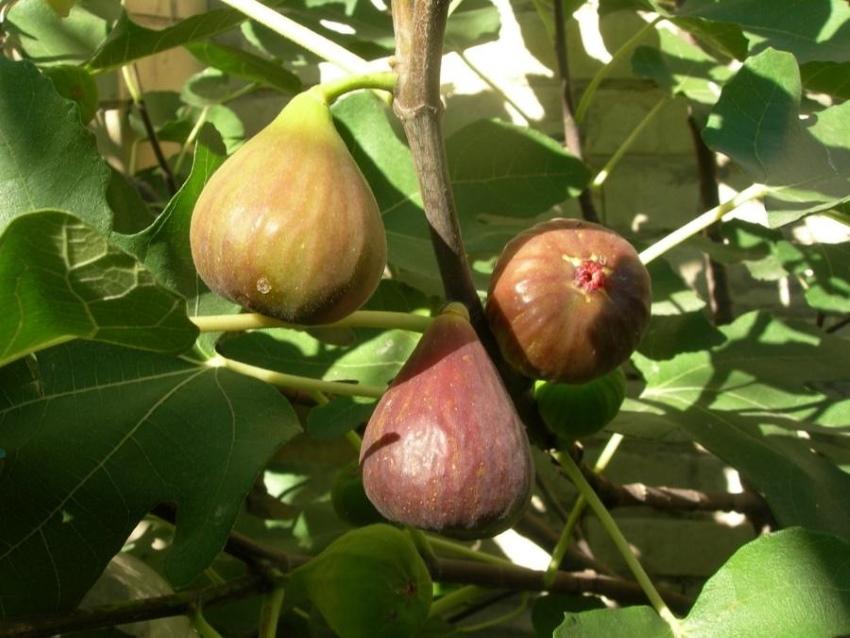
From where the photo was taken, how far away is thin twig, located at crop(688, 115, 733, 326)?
1795 millimetres

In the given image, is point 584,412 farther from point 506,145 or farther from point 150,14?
point 150,14

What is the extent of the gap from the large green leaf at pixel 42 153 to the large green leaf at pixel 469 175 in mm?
357

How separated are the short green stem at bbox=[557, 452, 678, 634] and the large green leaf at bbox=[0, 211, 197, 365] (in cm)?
53

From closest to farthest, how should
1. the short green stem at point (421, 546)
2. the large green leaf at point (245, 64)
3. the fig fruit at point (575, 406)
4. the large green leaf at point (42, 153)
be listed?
the large green leaf at point (42, 153)
the fig fruit at point (575, 406)
the short green stem at point (421, 546)
the large green leaf at point (245, 64)

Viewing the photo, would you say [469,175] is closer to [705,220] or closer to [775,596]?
[705,220]

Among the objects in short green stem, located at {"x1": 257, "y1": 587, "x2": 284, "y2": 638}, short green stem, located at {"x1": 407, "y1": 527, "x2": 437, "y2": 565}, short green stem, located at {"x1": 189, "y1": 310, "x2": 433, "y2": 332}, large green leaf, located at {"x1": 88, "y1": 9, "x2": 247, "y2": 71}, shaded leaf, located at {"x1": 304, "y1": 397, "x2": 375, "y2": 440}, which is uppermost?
large green leaf, located at {"x1": 88, "y1": 9, "x2": 247, "y2": 71}

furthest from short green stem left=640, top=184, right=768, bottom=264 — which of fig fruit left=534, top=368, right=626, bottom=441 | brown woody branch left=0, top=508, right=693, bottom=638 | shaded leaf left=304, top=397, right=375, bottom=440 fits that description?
brown woody branch left=0, top=508, right=693, bottom=638

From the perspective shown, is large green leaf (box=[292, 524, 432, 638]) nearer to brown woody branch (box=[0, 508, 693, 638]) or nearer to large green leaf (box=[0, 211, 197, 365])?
brown woody branch (box=[0, 508, 693, 638])

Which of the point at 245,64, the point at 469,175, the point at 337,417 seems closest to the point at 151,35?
the point at 245,64

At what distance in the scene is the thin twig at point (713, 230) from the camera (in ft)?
5.89

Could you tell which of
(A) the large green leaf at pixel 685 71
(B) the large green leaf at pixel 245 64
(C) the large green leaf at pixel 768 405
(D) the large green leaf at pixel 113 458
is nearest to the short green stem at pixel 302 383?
(D) the large green leaf at pixel 113 458

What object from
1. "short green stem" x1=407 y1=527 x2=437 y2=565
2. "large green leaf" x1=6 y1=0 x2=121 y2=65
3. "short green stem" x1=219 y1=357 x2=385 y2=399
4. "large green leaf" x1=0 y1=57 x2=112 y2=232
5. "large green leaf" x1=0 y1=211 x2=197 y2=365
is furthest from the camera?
"large green leaf" x1=6 y1=0 x2=121 y2=65

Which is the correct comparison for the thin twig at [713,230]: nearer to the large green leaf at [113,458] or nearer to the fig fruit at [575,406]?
the fig fruit at [575,406]

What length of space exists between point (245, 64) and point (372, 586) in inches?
33.4
